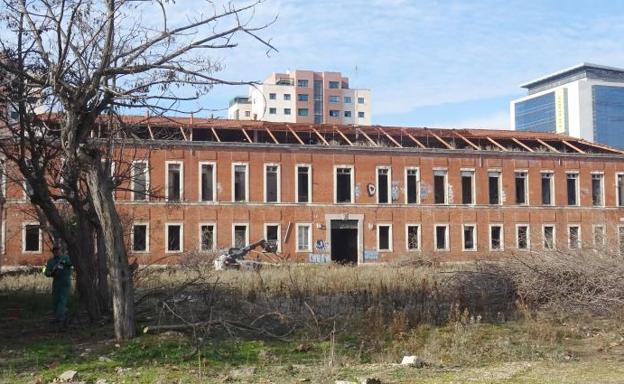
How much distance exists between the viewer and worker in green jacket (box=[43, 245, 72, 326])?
526 inches

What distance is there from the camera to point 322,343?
1186 centimetres

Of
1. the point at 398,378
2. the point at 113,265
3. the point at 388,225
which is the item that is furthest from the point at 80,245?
the point at 388,225

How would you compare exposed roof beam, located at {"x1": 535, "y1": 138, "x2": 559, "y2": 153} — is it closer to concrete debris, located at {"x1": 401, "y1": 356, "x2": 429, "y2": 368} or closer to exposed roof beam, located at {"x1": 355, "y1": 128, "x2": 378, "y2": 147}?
exposed roof beam, located at {"x1": 355, "y1": 128, "x2": 378, "y2": 147}

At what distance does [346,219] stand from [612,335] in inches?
1218

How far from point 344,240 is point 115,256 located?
33.3m

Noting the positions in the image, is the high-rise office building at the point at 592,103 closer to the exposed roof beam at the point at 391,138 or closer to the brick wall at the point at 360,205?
the brick wall at the point at 360,205

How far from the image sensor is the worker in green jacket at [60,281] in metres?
13.4

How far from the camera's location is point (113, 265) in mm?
11562

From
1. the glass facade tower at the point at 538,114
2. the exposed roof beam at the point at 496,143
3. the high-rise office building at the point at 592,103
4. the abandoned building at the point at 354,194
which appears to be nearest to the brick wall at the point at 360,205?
the abandoned building at the point at 354,194

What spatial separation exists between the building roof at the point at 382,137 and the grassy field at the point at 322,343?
26.5m

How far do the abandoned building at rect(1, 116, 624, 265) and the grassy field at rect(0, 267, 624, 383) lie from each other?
75.9ft

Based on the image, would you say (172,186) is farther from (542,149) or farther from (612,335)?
(612,335)

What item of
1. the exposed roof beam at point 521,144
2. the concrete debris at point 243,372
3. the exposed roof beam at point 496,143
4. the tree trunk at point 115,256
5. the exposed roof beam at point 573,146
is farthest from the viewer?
the exposed roof beam at point 573,146

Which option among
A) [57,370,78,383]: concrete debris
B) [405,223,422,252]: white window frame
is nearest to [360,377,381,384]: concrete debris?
[57,370,78,383]: concrete debris
